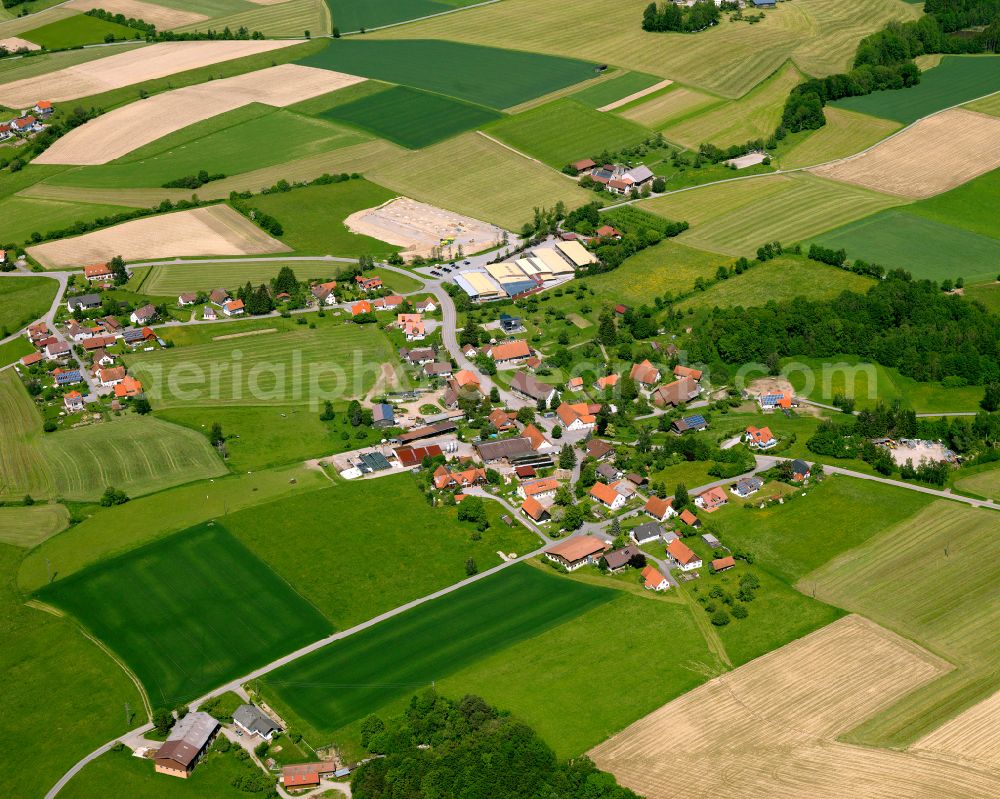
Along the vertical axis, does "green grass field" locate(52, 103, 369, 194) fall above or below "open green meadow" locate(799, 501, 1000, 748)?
above

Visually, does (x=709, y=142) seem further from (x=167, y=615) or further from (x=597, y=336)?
(x=167, y=615)

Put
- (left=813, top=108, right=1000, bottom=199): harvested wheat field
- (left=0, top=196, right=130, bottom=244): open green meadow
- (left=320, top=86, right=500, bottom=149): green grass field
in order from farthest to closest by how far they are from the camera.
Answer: (left=320, top=86, right=500, bottom=149): green grass field → (left=813, top=108, right=1000, bottom=199): harvested wheat field → (left=0, top=196, right=130, bottom=244): open green meadow

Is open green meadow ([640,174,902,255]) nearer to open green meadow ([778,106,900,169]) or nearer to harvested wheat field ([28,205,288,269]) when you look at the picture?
open green meadow ([778,106,900,169])

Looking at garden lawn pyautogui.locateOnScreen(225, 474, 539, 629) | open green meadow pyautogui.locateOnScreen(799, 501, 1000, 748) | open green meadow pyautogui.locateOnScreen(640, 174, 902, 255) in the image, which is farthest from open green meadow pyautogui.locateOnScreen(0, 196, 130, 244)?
open green meadow pyautogui.locateOnScreen(799, 501, 1000, 748)

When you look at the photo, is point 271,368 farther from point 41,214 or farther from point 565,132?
point 565,132

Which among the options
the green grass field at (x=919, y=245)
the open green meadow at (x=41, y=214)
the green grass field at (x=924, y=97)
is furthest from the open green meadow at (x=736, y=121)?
the open green meadow at (x=41, y=214)

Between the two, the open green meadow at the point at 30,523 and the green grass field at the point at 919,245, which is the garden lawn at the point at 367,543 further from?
the green grass field at the point at 919,245

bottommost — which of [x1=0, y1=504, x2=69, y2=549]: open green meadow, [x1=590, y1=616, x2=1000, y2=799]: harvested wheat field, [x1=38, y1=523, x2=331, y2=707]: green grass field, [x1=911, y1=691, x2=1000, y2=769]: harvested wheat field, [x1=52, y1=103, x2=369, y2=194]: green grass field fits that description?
[x1=911, y1=691, x2=1000, y2=769]: harvested wheat field
